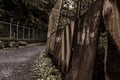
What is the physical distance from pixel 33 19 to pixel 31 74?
18104mm

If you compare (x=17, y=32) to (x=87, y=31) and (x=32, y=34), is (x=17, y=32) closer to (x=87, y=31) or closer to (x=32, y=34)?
(x=32, y=34)

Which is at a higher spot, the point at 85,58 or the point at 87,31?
the point at 87,31

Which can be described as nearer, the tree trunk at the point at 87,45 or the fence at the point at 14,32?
→ the tree trunk at the point at 87,45

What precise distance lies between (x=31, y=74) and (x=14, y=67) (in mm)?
1310

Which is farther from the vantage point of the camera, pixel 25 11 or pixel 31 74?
pixel 25 11

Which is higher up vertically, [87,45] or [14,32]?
[87,45]

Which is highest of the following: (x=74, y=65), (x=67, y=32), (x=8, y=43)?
(x=67, y=32)

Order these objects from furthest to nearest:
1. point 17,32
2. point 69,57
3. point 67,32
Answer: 1. point 17,32
2. point 67,32
3. point 69,57

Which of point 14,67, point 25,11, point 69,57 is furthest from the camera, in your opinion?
point 25,11

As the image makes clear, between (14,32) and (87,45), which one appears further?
(14,32)

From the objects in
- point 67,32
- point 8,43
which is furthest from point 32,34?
point 67,32

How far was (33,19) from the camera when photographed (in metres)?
23.7

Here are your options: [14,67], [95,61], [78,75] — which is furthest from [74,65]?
[14,67]

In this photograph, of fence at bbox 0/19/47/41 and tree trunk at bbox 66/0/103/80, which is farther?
fence at bbox 0/19/47/41
